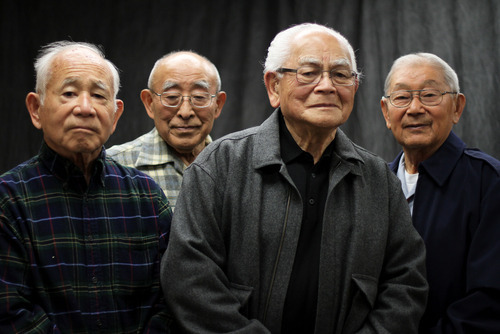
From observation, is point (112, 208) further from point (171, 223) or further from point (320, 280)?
point (320, 280)

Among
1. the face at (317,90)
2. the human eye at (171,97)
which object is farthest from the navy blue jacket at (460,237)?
the human eye at (171,97)

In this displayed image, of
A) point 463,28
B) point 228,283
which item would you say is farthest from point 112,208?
point 463,28

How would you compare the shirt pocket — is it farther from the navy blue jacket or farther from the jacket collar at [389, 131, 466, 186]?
the jacket collar at [389, 131, 466, 186]

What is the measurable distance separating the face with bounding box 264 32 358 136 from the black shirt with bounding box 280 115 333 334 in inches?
4.4

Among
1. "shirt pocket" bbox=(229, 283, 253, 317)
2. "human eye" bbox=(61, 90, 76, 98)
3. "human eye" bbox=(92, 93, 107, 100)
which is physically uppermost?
"human eye" bbox=(61, 90, 76, 98)

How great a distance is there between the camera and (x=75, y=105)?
186 cm

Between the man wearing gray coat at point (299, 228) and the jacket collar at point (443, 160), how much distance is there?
33 centimetres

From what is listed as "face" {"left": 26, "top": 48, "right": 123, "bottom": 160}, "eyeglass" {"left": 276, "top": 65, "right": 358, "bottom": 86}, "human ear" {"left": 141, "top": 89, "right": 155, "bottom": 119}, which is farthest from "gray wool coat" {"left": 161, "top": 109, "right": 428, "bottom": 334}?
"human ear" {"left": 141, "top": 89, "right": 155, "bottom": 119}

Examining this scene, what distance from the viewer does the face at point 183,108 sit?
8.75 ft

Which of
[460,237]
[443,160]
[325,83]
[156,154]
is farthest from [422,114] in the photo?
[156,154]

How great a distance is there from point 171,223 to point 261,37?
217 centimetres

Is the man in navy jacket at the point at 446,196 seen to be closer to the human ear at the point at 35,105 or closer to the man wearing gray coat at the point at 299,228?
the man wearing gray coat at the point at 299,228

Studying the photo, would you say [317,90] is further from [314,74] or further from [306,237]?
[306,237]

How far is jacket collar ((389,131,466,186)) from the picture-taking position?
2.31m
